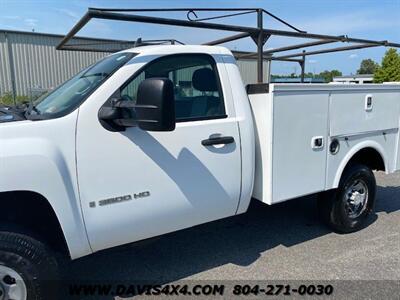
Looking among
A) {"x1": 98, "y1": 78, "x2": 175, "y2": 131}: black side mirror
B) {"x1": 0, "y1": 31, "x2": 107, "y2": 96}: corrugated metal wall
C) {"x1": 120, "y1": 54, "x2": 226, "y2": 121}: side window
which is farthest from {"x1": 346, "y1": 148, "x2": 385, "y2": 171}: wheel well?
{"x1": 0, "y1": 31, "x2": 107, "y2": 96}: corrugated metal wall

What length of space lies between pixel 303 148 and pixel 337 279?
125cm

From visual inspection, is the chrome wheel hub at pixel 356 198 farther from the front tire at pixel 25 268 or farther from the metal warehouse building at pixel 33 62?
the metal warehouse building at pixel 33 62

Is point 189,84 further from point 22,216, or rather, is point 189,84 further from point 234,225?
point 234,225

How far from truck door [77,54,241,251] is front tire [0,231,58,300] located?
0.34 metres

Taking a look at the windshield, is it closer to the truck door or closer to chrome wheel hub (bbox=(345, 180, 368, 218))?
the truck door

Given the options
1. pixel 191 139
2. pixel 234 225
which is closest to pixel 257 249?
pixel 234 225

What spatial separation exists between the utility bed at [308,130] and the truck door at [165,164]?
334 millimetres

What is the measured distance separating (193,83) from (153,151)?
2.71 feet

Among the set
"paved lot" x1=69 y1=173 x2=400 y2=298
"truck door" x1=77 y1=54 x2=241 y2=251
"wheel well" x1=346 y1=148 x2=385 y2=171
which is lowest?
"paved lot" x1=69 y1=173 x2=400 y2=298

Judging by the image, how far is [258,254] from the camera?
13.0ft

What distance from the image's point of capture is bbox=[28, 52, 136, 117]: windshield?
9.12 feet

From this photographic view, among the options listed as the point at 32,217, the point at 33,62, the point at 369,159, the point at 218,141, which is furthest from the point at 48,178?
the point at 33,62

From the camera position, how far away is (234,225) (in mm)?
4750

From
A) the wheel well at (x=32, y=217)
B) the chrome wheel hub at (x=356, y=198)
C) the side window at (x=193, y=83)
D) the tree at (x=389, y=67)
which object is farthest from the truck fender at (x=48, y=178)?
the tree at (x=389, y=67)
